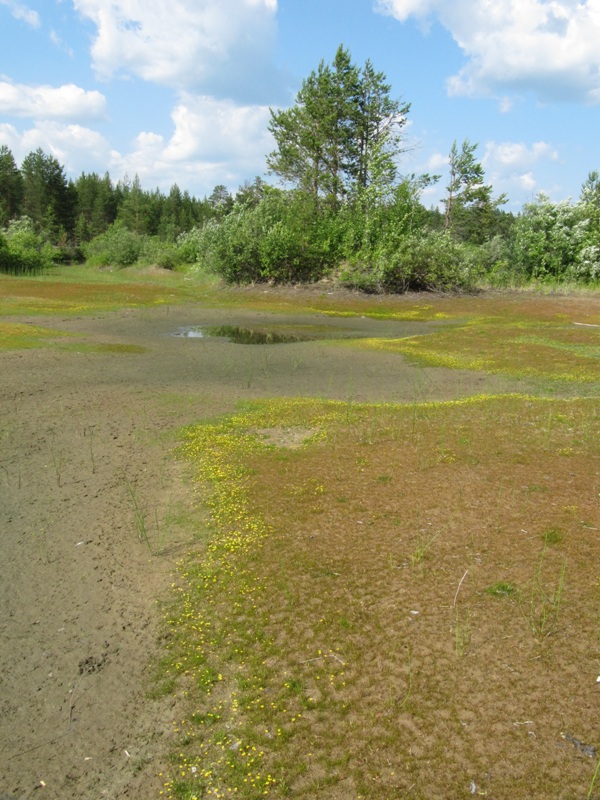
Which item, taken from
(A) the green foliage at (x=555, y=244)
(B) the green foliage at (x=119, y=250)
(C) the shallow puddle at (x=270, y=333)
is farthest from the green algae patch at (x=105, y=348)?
(B) the green foliage at (x=119, y=250)

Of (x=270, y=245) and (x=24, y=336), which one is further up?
(x=270, y=245)

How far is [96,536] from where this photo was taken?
6027mm

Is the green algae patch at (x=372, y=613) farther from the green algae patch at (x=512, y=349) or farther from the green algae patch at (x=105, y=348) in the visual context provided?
the green algae patch at (x=105, y=348)

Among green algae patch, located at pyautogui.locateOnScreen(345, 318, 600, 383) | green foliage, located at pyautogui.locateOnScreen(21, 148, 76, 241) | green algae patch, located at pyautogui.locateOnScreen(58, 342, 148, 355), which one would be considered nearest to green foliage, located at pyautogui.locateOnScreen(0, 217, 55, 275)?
green foliage, located at pyautogui.locateOnScreen(21, 148, 76, 241)

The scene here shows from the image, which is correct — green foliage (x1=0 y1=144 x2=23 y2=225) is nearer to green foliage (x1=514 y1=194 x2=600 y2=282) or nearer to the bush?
the bush

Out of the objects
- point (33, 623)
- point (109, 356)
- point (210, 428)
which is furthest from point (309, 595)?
point (109, 356)

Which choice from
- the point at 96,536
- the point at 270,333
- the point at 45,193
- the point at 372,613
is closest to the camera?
the point at 372,613

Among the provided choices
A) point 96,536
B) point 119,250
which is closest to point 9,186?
point 119,250

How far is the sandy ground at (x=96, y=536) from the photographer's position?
3.52 meters

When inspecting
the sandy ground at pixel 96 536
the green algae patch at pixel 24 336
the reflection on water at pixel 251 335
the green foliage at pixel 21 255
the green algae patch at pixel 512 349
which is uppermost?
the green foliage at pixel 21 255

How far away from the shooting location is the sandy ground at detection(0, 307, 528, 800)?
3.52 metres

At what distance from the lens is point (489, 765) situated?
334 cm

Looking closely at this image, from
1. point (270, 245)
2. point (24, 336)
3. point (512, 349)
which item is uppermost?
point (270, 245)

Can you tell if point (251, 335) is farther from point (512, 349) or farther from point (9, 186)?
point (9, 186)
